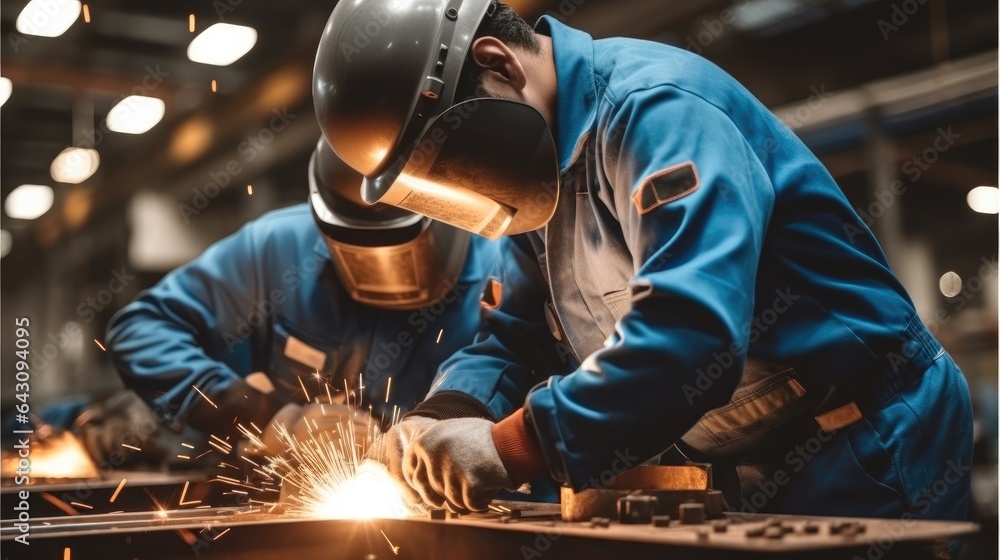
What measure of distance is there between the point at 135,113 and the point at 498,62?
5601 millimetres

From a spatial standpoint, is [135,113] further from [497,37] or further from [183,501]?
[497,37]

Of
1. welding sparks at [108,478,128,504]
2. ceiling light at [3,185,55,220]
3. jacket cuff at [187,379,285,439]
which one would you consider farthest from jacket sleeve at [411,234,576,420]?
ceiling light at [3,185,55,220]

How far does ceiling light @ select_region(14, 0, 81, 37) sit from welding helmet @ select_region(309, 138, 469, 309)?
9.58 feet

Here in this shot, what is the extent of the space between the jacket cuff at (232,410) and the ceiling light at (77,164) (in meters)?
6.08

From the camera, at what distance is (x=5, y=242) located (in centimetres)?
1229

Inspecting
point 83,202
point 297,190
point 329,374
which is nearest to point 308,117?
point 297,190

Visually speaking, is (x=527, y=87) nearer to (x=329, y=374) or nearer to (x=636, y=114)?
(x=636, y=114)

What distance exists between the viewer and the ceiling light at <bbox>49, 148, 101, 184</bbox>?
830cm

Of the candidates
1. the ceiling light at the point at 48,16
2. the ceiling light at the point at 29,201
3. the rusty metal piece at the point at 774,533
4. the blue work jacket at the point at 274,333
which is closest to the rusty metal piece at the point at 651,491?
the rusty metal piece at the point at 774,533

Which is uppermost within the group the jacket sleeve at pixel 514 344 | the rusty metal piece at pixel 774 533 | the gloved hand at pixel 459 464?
the jacket sleeve at pixel 514 344

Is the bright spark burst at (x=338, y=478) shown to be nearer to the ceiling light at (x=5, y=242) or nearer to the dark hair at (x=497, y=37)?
the dark hair at (x=497, y=37)

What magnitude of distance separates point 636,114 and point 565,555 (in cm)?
62

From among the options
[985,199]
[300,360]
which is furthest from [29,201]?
[985,199]

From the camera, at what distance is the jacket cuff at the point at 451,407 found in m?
1.74
